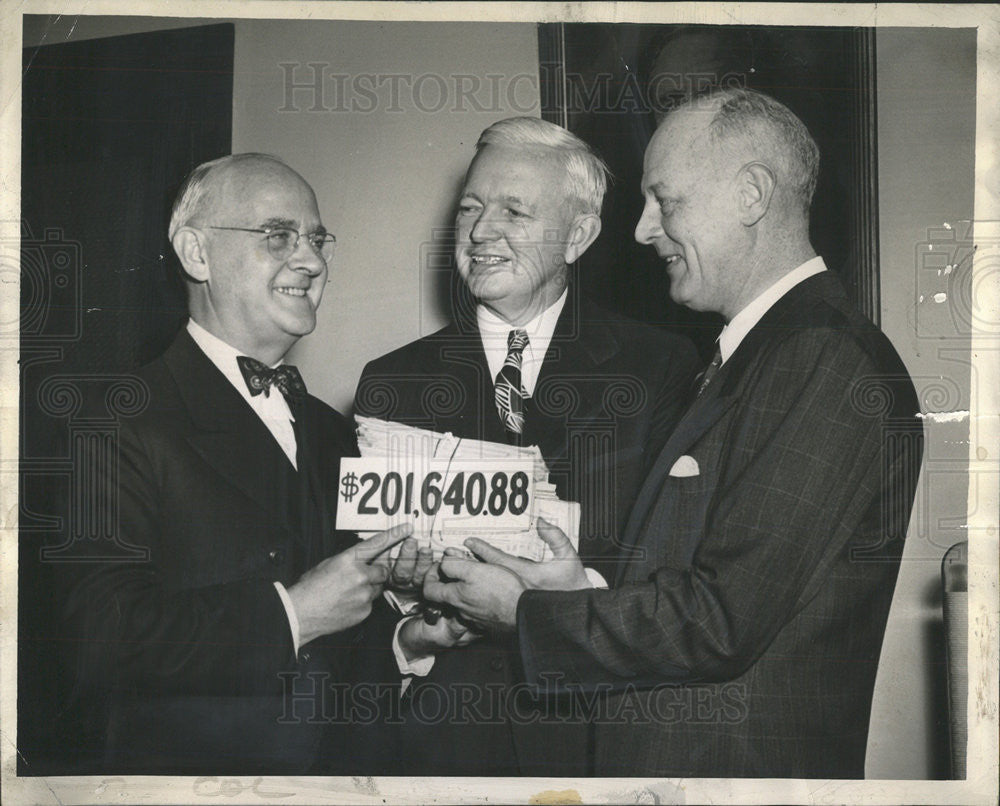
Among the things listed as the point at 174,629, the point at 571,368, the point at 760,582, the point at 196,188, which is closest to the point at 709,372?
the point at 571,368

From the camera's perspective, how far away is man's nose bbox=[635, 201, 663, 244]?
11.7 ft

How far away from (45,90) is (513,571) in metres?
2.14

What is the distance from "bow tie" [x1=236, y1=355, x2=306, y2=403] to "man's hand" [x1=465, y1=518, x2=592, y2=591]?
738mm

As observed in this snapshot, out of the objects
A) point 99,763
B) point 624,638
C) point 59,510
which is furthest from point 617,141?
point 99,763

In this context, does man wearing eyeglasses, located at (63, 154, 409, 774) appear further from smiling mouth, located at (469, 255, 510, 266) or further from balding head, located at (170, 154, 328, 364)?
smiling mouth, located at (469, 255, 510, 266)

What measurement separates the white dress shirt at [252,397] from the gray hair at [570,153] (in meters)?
1.01

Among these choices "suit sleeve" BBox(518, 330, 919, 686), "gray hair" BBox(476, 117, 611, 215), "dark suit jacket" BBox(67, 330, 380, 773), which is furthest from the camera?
"gray hair" BBox(476, 117, 611, 215)

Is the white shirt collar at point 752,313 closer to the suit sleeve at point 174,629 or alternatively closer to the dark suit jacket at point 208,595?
the dark suit jacket at point 208,595

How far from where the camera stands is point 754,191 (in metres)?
3.54

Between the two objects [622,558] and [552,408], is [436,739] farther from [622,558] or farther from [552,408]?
[552,408]

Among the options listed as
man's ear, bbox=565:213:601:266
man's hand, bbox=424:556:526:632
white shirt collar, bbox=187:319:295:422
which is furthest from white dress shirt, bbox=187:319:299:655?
man's ear, bbox=565:213:601:266

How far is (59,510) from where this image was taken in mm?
3559

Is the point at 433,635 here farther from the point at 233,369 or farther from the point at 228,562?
the point at 233,369

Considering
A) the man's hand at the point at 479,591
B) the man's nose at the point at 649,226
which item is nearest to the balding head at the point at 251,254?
the man's hand at the point at 479,591
